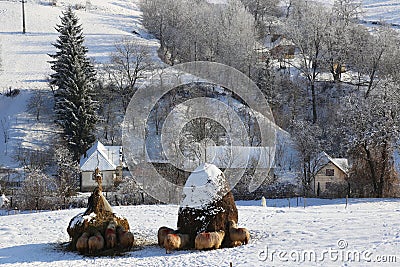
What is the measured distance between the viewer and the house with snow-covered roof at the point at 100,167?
102 feet

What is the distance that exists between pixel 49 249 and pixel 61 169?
56.9 ft

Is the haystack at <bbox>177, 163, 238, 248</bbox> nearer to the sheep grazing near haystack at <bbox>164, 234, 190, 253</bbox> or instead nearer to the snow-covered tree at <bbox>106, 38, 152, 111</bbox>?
the sheep grazing near haystack at <bbox>164, 234, 190, 253</bbox>

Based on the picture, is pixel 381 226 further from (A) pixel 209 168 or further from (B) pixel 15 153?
(B) pixel 15 153

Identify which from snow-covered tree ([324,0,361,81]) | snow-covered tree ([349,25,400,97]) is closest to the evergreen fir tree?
snow-covered tree ([324,0,361,81])

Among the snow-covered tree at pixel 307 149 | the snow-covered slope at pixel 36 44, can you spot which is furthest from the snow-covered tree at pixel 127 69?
the snow-covered tree at pixel 307 149

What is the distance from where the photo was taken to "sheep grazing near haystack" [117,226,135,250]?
14.5 metres

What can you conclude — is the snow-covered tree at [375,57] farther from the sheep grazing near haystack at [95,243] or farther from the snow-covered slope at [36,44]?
the sheep grazing near haystack at [95,243]

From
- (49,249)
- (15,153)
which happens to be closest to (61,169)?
(15,153)

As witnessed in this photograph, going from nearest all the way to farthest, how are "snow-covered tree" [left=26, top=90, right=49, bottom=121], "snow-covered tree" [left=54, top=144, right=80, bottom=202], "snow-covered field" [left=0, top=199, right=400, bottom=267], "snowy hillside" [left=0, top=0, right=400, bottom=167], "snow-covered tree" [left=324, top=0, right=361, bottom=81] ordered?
"snow-covered field" [left=0, top=199, right=400, bottom=267], "snow-covered tree" [left=54, top=144, right=80, bottom=202], "snowy hillside" [left=0, top=0, right=400, bottom=167], "snow-covered tree" [left=26, top=90, right=49, bottom=121], "snow-covered tree" [left=324, top=0, right=361, bottom=81]

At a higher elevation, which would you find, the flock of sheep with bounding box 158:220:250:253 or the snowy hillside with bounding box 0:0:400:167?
the snowy hillside with bounding box 0:0:400:167

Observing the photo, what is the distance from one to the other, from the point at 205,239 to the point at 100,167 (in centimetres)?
1834

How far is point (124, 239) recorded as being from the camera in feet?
47.6

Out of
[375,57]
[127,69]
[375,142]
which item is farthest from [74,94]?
[375,57]

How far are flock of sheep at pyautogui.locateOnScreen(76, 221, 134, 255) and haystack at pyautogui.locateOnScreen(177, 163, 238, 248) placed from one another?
151 cm
